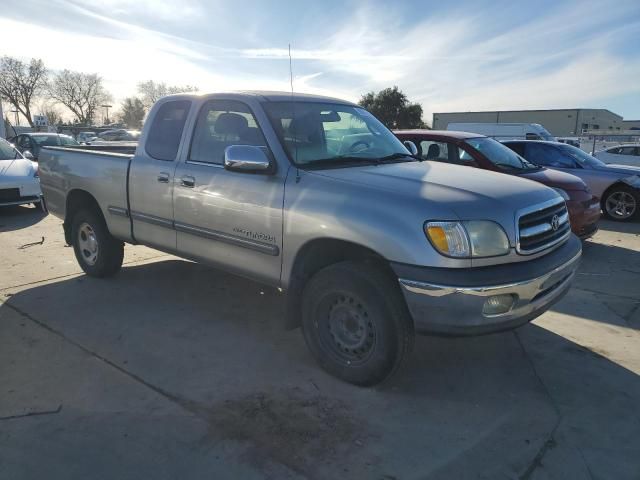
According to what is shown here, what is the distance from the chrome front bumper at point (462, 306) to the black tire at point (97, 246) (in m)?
3.65

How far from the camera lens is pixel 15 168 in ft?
31.1

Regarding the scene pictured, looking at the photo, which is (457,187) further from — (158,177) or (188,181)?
(158,177)

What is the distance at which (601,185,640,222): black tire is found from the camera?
977 centimetres

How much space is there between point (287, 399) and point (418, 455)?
35.8 inches

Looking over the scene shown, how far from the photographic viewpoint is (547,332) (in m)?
4.30

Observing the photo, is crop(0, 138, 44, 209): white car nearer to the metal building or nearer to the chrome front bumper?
the chrome front bumper

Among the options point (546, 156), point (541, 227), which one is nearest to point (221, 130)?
point (541, 227)

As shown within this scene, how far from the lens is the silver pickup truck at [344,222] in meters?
2.86

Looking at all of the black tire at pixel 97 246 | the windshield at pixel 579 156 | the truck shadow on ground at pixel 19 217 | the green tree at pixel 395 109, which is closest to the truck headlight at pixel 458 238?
the black tire at pixel 97 246

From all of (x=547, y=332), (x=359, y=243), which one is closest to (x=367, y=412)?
(x=359, y=243)

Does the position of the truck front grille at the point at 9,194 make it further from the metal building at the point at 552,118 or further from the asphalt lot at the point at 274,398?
the metal building at the point at 552,118

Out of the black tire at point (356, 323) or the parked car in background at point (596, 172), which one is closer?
the black tire at point (356, 323)

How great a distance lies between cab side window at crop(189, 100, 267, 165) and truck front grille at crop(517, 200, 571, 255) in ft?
6.25

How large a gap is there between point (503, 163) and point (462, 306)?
520cm
